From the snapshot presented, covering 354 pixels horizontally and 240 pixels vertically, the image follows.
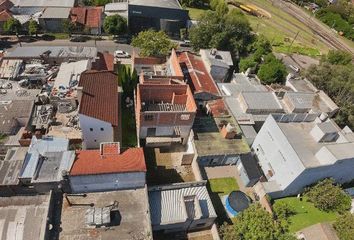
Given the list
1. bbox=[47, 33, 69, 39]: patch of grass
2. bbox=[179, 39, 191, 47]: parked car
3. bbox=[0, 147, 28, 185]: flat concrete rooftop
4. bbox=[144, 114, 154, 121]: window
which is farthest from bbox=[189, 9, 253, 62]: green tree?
bbox=[0, 147, 28, 185]: flat concrete rooftop

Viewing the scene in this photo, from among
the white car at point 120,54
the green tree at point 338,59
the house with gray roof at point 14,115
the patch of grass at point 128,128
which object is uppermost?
the green tree at point 338,59

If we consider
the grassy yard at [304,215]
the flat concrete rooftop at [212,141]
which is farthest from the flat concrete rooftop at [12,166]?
the grassy yard at [304,215]

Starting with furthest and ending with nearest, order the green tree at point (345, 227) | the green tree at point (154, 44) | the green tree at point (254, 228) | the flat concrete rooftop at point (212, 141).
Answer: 1. the green tree at point (154, 44)
2. the flat concrete rooftop at point (212, 141)
3. the green tree at point (345, 227)
4. the green tree at point (254, 228)

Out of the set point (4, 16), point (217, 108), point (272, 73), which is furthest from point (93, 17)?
point (272, 73)

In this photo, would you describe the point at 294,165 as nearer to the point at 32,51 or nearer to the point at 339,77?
the point at 339,77

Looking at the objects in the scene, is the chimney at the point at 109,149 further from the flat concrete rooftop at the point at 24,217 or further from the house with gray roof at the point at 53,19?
the house with gray roof at the point at 53,19

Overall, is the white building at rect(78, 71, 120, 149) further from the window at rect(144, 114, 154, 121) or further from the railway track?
the railway track
